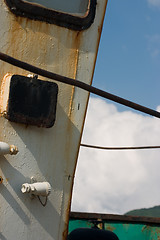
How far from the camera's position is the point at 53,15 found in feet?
15.1

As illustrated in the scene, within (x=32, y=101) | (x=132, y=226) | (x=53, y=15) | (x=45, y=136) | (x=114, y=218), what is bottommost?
(x=132, y=226)

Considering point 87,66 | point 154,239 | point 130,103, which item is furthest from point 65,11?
point 154,239

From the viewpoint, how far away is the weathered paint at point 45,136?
14.2 ft

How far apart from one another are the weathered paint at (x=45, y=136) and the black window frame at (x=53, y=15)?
4 centimetres

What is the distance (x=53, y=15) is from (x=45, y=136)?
1034 mm

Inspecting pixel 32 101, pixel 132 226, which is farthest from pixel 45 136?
pixel 132 226

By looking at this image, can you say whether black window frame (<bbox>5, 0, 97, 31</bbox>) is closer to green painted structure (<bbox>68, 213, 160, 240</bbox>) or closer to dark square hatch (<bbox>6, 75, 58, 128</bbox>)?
dark square hatch (<bbox>6, 75, 58, 128</bbox>)

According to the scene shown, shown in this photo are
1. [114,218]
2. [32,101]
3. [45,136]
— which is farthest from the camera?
[114,218]

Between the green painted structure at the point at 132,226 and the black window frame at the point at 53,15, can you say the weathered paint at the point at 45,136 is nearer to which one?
the black window frame at the point at 53,15

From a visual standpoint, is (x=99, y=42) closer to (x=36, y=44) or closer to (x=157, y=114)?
(x=36, y=44)

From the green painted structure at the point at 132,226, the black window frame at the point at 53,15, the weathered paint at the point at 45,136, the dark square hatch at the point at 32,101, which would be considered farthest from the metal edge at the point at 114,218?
the black window frame at the point at 53,15

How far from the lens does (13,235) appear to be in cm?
428

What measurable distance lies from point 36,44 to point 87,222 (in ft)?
8.97

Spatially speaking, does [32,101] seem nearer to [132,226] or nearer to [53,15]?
[53,15]
